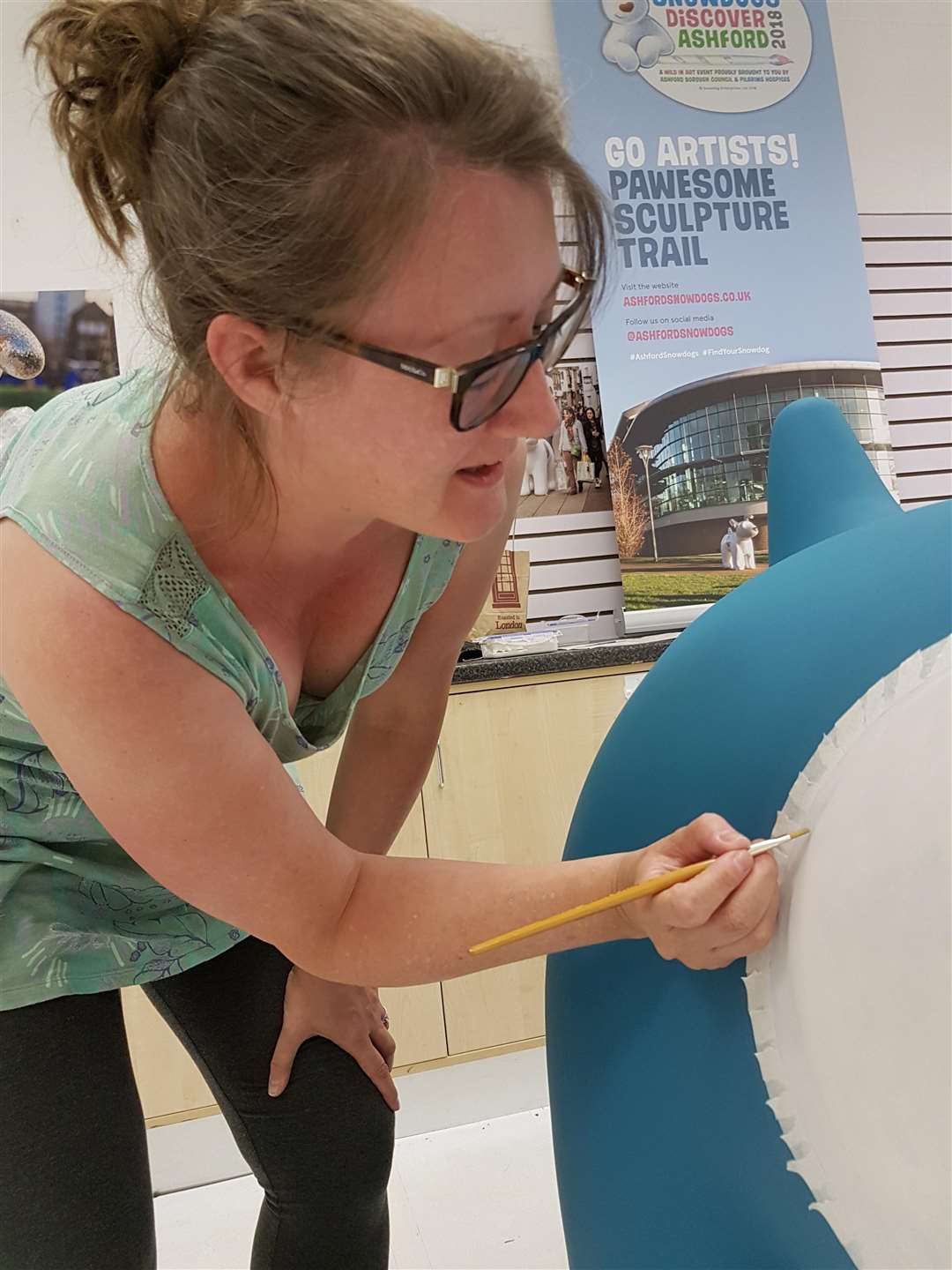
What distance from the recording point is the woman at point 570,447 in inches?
123

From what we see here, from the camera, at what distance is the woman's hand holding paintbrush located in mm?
681

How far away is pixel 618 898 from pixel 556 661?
1.69m

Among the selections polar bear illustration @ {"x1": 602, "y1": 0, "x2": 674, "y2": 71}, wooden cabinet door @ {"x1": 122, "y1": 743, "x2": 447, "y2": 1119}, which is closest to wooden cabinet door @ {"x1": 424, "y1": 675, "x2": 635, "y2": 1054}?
wooden cabinet door @ {"x1": 122, "y1": 743, "x2": 447, "y2": 1119}

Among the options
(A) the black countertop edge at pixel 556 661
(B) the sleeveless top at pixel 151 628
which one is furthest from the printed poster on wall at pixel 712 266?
(B) the sleeveless top at pixel 151 628

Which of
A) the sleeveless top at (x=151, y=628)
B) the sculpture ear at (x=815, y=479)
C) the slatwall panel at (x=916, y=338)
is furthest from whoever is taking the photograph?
the slatwall panel at (x=916, y=338)

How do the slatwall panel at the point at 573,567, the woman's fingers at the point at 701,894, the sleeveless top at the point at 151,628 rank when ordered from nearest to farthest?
the woman's fingers at the point at 701,894
the sleeveless top at the point at 151,628
the slatwall panel at the point at 573,567

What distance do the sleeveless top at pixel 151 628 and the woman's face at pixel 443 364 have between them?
0.43 feet

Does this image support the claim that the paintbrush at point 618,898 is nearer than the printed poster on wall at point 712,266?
Yes

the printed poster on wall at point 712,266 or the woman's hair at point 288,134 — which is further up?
the printed poster on wall at point 712,266

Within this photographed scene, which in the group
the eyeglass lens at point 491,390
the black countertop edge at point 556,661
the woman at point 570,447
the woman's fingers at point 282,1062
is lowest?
the woman's fingers at point 282,1062

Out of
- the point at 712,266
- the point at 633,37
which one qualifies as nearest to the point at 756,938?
the point at 712,266

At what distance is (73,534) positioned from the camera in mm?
762

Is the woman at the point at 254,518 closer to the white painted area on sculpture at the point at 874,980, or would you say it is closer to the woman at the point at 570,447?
the white painted area on sculpture at the point at 874,980

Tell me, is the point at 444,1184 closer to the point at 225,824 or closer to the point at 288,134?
the point at 225,824
